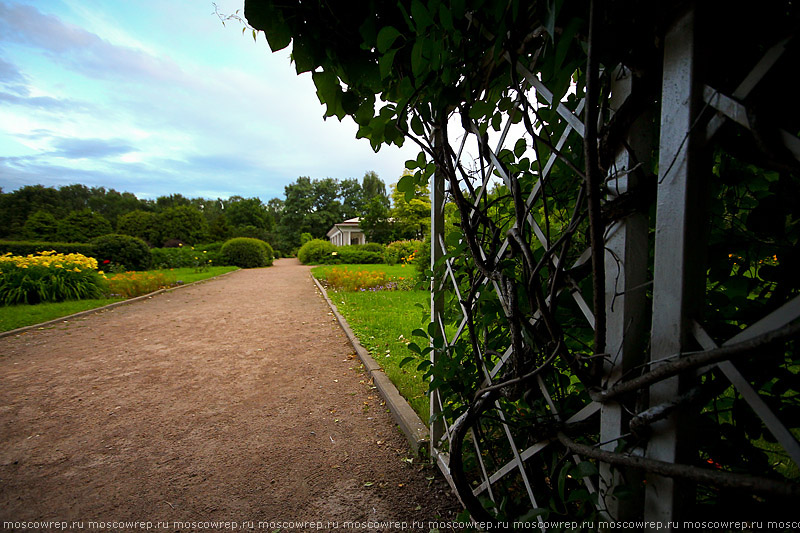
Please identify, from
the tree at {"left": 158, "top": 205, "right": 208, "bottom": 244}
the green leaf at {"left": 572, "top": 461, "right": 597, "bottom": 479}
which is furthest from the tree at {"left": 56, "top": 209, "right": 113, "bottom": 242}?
the green leaf at {"left": 572, "top": 461, "right": 597, "bottom": 479}

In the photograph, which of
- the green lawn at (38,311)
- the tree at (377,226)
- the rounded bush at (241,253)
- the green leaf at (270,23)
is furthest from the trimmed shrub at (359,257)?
the green leaf at (270,23)

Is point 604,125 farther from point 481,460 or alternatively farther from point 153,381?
point 153,381

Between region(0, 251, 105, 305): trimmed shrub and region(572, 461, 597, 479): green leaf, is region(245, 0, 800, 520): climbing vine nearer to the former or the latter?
region(572, 461, 597, 479): green leaf

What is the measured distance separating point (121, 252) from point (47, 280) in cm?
775

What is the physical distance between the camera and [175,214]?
3522cm

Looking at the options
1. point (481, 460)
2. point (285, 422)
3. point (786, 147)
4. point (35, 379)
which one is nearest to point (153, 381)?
point (35, 379)

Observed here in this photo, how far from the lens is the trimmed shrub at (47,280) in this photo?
778 cm

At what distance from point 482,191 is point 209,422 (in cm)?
318

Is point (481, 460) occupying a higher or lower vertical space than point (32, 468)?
higher

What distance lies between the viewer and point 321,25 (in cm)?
120

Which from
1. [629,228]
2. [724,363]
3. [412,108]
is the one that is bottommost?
[724,363]

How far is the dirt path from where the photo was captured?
2.00m

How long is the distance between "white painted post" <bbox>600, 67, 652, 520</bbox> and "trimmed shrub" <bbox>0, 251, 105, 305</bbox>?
11677 millimetres

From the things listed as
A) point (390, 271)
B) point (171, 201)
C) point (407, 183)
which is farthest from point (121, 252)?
point (171, 201)
